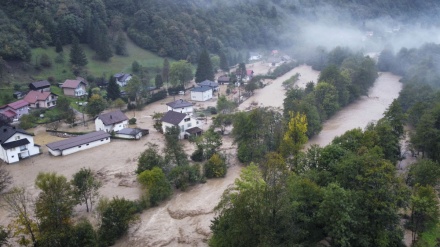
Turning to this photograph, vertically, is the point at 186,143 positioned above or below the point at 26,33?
A: below

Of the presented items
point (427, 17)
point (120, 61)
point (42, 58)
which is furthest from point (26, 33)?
point (427, 17)

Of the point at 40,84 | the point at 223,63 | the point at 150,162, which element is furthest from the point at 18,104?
the point at 223,63

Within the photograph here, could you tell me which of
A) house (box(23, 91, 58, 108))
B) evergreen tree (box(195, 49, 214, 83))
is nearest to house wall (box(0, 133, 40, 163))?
house (box(23, 91, 58, 108))

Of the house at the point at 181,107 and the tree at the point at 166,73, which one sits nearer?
the house at the point at 181,107

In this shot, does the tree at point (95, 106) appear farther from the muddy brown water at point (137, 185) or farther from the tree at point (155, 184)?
the tree at point (155, 184)

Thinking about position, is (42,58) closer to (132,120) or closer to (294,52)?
(132,120)

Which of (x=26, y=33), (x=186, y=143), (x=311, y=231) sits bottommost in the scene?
(x=186, y=143)

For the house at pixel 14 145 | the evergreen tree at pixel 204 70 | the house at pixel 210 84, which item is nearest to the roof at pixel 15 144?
the house at pixel 14 145
